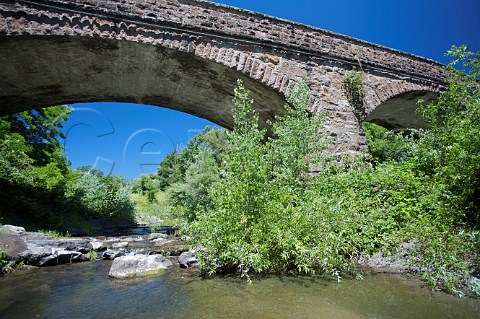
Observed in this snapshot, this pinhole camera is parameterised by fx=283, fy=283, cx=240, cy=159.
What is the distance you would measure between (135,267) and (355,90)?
6375mm

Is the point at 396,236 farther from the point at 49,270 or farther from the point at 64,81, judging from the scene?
the point at 64,81

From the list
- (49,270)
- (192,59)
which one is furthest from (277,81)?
(49,270)

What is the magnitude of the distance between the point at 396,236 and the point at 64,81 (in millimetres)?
7607

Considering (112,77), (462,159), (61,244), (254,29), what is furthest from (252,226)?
(112,77)

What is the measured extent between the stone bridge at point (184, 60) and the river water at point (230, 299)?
415 cm

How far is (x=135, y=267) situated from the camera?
155 inches

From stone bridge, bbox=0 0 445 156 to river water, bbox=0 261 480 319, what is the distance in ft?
13.6

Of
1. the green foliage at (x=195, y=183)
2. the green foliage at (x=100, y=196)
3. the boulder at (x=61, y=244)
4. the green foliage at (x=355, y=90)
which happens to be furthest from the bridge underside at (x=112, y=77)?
the green foliage at (x=195, y=183)

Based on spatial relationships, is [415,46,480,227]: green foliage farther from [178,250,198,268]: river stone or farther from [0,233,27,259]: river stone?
[0,233,27,259]: river stone

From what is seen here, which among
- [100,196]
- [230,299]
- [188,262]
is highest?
[230,299]

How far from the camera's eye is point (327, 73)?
23.4ft

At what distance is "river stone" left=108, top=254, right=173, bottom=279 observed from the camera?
386 cm

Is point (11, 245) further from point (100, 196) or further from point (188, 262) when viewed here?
point (100, 196)

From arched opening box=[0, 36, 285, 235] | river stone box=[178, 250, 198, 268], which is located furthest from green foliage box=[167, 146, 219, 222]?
river stone box=[178, 250, 198, 268]
